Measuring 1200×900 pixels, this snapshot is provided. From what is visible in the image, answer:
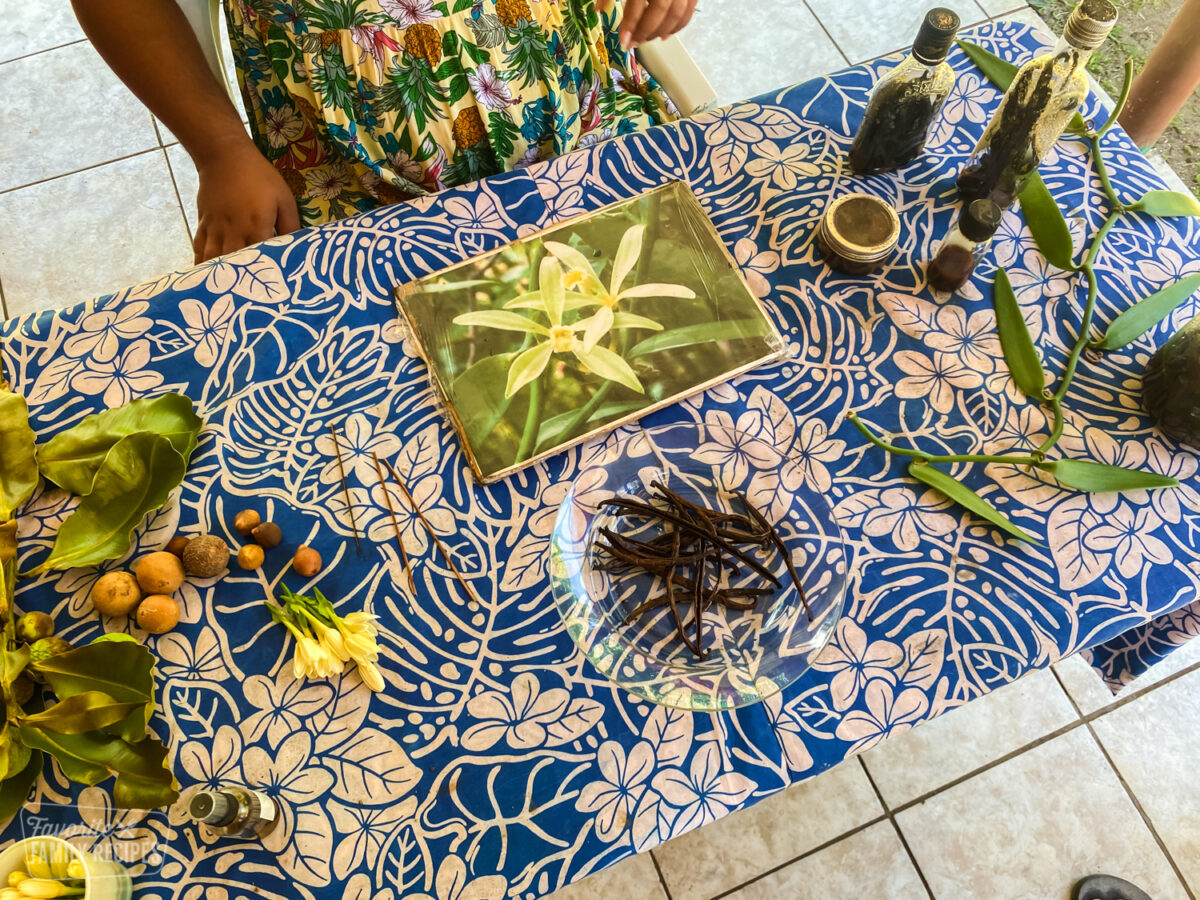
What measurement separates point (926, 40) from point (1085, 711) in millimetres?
1178

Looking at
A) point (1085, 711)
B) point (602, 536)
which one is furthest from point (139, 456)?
point (1085, 711)

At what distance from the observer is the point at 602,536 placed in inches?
29.5

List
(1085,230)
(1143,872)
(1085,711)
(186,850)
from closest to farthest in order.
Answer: (186,850)
(1085,230)
(1143,872)
(1085,711)

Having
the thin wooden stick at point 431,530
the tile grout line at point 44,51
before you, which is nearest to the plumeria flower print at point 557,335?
the thin wooden stick at point 431,530

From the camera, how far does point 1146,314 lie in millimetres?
823

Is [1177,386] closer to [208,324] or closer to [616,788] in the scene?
[616,788]

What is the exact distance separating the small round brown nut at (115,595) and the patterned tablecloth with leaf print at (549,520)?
3 cm

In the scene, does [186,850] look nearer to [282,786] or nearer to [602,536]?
[282,786]

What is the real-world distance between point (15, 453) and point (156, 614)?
0.71 ft

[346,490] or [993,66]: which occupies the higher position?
[993,66]

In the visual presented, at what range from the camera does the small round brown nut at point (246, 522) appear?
2.40ft

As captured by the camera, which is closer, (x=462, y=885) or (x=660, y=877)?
(x=462, y=885)

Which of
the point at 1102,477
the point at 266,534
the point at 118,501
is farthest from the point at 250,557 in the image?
the point at 1102,477

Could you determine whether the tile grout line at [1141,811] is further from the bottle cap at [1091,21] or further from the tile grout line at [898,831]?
the bottle cap at [1091,21]
